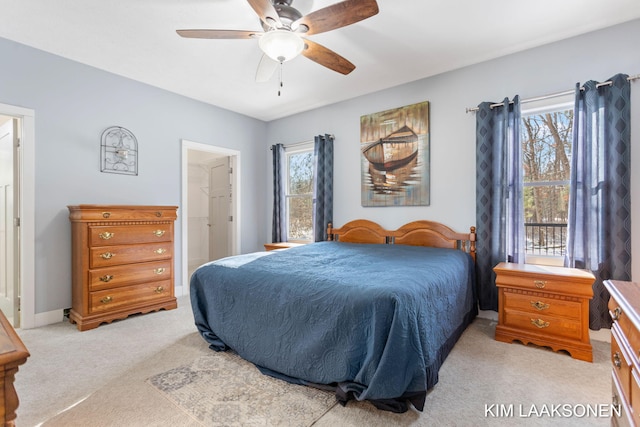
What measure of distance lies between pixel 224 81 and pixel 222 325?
2.89 meters

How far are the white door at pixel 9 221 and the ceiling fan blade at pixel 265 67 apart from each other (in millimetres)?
2507

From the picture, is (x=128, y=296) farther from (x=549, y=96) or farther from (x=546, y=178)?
(x=549, y=96)

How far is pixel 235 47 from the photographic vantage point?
2961 mm

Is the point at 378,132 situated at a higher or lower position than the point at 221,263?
higher

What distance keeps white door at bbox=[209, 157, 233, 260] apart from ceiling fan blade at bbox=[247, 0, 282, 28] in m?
3.32

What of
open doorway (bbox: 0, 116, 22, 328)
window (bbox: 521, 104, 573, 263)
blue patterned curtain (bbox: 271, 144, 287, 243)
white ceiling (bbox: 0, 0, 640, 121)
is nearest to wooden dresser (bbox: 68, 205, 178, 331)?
open doorway (bbox: 0, 116, 22, 328)

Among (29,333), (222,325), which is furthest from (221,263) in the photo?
(29,333)

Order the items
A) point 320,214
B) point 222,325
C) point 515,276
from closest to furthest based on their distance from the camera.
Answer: point 222,325 → point 515,276 → point 320,214

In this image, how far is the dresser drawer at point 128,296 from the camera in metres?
2.97

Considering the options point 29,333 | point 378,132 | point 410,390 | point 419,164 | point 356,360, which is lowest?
point 29,333

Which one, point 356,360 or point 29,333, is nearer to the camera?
point 356,360

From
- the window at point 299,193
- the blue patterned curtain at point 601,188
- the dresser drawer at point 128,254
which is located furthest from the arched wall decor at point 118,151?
the blue patterned curtain at point 601,188

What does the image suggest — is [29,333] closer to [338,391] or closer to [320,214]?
[338,391]

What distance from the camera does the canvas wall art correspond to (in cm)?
362
